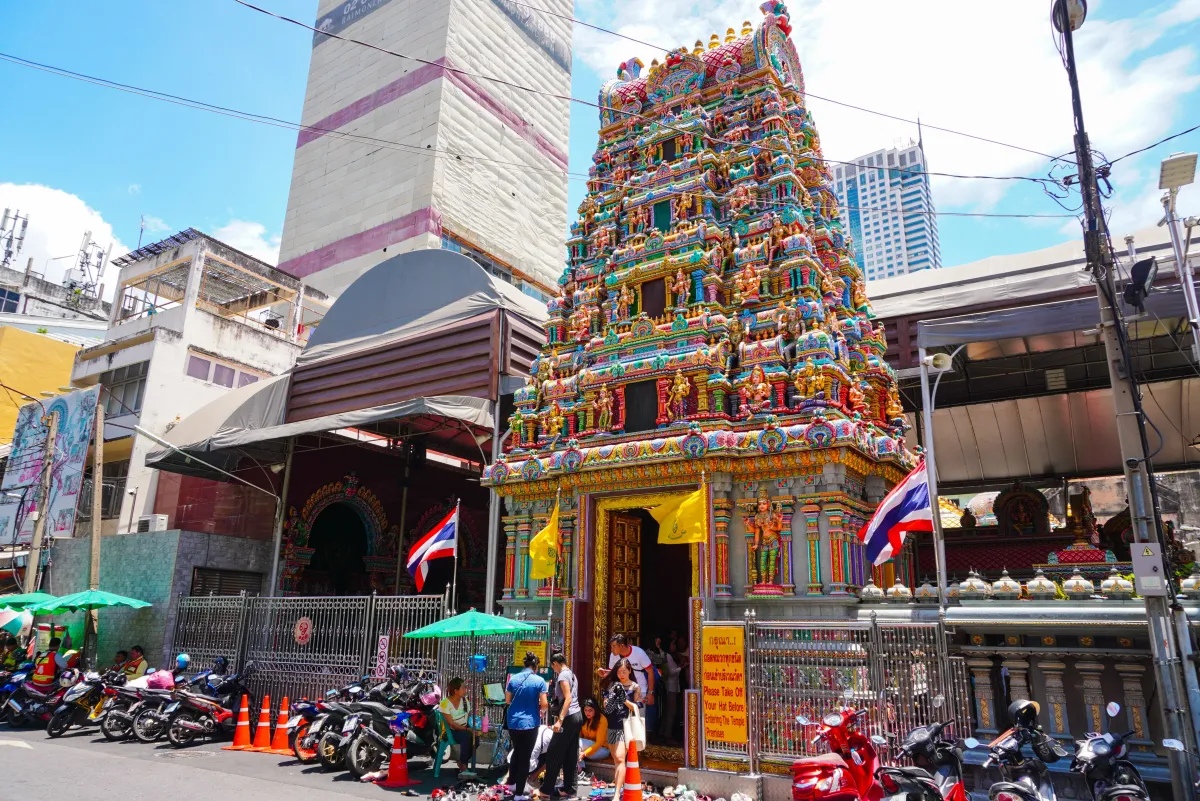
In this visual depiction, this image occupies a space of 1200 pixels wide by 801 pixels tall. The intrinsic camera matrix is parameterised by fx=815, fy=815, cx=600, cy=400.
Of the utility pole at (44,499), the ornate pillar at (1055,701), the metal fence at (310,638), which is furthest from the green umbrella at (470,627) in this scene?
the utility pole at (44,499)

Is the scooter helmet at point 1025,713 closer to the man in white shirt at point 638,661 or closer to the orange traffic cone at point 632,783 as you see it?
the orange traffic cone at point 632,783

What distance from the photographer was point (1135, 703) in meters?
8.42

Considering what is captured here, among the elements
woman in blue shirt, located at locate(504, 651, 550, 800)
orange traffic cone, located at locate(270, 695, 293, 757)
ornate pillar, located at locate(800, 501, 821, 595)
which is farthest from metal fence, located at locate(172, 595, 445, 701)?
ornate pillar, located at locate(800, 501, 821, 595)

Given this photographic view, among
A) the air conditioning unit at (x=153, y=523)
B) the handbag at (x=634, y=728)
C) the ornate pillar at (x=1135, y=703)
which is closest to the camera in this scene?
the ornate pillar at (x=1135, y=703)

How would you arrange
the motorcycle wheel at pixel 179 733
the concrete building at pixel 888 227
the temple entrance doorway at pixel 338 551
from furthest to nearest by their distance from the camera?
the concrete building at pixel 888 227 < the temple entrance doorway at pixel 338 551 < the motorcycle wheel at pixel 179 733

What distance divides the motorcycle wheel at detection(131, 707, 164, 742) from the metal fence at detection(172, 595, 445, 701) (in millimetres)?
1927

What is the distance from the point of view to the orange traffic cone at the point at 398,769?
10828mm

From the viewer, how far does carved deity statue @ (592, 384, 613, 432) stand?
51.4 feet

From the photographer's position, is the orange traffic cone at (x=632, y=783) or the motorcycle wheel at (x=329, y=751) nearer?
the orange traffic cone at (x=632, y=783)

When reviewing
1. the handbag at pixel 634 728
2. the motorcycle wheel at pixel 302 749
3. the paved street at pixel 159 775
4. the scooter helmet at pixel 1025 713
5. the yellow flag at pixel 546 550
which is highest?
the yellow flag at pixel 546 550

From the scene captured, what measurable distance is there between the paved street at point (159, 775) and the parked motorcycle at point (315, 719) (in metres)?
0.24

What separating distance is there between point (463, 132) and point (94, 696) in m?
38.6

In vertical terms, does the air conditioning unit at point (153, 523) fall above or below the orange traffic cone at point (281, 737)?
above

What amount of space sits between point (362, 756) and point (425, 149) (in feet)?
129
